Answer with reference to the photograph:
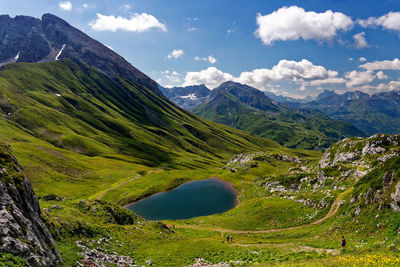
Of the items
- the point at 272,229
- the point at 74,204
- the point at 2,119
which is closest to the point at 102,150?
the point at 2,119

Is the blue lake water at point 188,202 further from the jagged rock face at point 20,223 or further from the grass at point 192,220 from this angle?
the jagged rock face at point 20,223

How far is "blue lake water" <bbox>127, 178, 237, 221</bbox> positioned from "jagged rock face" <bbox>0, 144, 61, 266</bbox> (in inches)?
2794

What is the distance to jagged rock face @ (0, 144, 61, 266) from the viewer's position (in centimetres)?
1566

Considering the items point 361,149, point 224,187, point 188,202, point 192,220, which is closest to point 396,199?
point 192,220

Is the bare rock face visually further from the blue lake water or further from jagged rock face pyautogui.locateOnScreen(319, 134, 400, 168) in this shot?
the blue lake water

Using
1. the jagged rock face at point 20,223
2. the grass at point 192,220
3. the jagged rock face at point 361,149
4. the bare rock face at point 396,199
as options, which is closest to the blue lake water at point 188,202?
the grass at point 192,220

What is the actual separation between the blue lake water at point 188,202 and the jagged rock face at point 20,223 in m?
71.0

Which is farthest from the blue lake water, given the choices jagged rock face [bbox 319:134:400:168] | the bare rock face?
the bare rock face

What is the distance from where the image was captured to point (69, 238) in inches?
1148

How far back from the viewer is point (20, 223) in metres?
18.0

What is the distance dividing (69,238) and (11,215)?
47.3ft

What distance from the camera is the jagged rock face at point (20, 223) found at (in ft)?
51.4

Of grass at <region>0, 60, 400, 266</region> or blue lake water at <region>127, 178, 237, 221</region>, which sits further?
blue lake water at <region>127, 178, 237, 221</region>

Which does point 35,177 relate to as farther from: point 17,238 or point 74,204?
point 17,238
